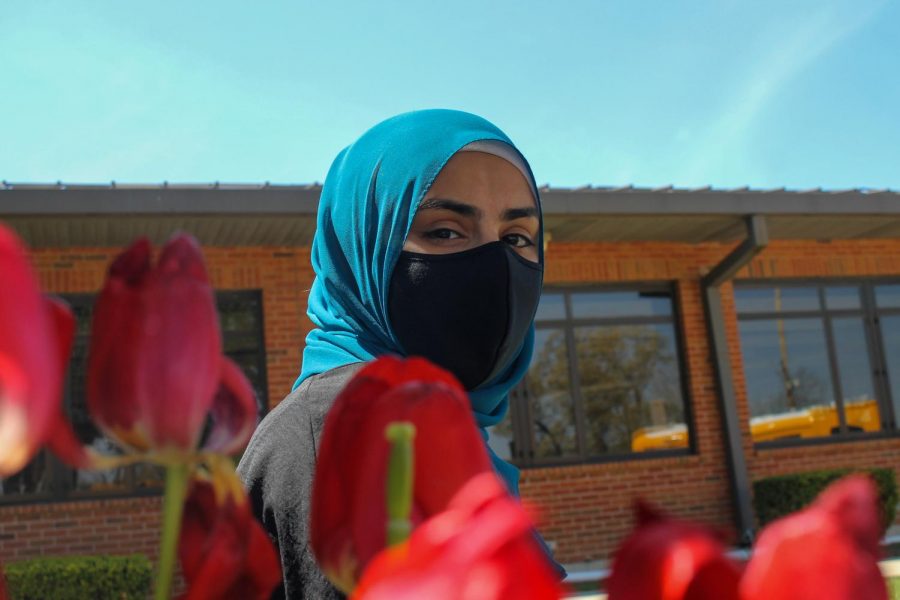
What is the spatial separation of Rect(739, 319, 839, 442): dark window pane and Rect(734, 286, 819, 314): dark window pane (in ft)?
0.62

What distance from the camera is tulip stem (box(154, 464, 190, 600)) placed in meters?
0.31

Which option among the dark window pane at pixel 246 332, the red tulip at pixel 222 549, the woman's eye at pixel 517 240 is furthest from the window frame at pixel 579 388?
the red tulip at pixel 222 549

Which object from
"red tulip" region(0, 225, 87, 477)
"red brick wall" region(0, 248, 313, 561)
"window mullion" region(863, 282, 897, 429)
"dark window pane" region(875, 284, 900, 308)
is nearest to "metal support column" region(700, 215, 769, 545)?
"window mullion" region(863, 282, 897, 429)

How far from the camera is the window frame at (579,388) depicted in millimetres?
11773

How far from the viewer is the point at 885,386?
524 inches

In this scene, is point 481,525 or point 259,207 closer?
point 481,525

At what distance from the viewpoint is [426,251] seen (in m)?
1.59

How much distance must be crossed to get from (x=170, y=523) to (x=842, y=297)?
14.3 metres

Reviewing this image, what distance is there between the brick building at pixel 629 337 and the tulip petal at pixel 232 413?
372 inches

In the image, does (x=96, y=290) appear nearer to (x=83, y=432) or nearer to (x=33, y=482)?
(x=83, y=432)

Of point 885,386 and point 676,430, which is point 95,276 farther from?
point 885,386

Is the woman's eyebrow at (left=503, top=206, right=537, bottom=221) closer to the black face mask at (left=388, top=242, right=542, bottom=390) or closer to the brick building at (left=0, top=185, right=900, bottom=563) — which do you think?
the black face mask at (left=388, top=242, right=542, bottom=390)

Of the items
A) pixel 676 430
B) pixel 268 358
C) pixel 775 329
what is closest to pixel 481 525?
pixel 268 358

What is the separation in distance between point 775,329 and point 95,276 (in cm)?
905
